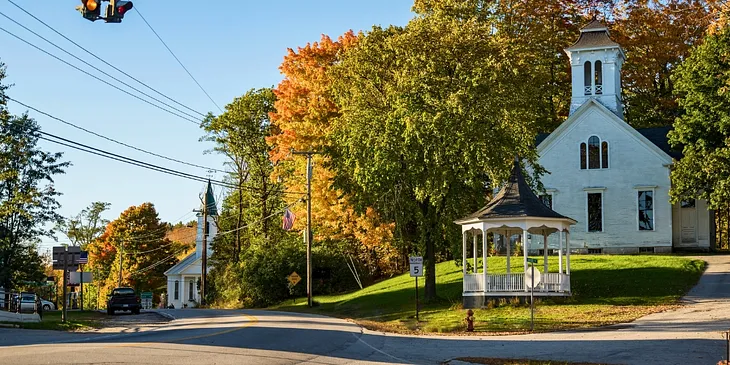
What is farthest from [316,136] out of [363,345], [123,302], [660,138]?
[363,345]

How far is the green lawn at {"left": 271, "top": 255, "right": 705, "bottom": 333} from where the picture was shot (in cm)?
3017

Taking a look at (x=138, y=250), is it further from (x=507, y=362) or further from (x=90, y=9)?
(x=90, y=9)

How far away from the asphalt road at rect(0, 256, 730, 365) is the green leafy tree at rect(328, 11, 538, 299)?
9176mm

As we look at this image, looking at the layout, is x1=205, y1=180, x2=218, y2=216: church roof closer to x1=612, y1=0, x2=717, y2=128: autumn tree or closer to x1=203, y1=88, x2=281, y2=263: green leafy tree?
x1=203, y1=88, x2=281, y2=263: green leafy tree

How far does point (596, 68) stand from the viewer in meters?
52.2

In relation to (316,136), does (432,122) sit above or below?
below

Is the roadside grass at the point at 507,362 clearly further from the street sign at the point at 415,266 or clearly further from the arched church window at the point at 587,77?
the arched church window at the point at 587,77

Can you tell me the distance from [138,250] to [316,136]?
44.3 metres

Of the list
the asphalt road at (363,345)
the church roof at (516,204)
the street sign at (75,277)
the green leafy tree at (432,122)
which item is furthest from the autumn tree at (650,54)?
the street sign at (75,277)

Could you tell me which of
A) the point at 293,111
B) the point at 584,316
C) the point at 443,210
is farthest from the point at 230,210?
the point at 584,316

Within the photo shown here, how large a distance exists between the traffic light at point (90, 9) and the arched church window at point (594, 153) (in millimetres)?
40077

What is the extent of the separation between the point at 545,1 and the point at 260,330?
40.5 m

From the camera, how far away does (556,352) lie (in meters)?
20.6

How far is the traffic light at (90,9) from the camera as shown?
13.2 metres
